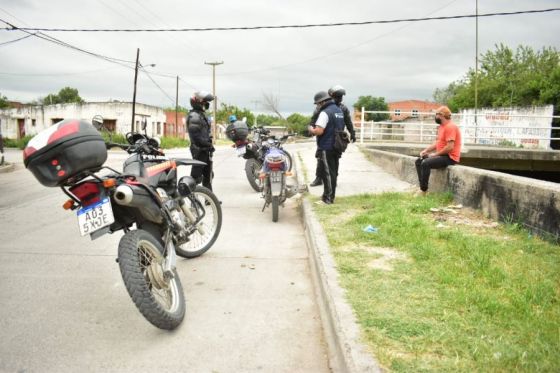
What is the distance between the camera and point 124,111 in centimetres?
4628

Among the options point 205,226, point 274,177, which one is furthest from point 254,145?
point 205,226

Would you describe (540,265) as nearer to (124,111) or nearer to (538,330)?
(538,330)

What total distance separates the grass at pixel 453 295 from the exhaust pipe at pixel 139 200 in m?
1.62

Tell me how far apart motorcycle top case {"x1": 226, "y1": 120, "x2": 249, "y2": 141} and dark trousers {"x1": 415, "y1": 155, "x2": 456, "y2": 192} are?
336cm

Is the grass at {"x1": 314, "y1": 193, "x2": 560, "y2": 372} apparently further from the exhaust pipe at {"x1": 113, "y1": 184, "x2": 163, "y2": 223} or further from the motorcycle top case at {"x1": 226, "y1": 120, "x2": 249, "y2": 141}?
the motorcycle top case at {"x1": 226, "y1": 120, "x2": 249, "y2": 141}

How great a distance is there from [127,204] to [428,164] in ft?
18.9

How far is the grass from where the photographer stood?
8.34 feet

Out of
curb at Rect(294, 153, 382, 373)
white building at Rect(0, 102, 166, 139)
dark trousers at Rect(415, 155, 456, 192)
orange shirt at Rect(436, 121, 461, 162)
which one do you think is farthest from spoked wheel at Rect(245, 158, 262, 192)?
white building at Rect(0, 102, 166, 139)

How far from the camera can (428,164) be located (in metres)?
7.70

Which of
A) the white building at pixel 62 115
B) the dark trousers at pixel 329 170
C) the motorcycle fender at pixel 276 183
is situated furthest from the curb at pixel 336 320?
the white building at pixel 62 115

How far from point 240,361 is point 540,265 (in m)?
2.90

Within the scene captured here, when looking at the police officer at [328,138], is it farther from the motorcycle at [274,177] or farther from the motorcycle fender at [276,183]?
the motorcycle fender at [276,183]

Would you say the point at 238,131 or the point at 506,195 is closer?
the point at 506,195

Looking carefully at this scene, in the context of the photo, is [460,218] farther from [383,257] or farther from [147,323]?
[147,323]
